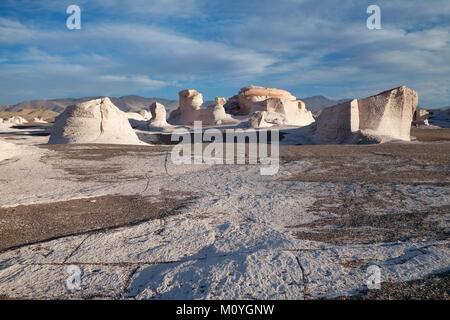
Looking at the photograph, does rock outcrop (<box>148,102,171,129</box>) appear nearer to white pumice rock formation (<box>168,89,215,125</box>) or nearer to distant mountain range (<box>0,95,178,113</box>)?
white pumice rock formation (<box>168,89,215,125</box>)

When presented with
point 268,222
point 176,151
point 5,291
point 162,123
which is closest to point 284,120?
point 162,123

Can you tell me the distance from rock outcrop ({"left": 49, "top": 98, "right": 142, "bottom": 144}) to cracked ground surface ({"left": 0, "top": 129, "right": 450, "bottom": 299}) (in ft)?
13.4

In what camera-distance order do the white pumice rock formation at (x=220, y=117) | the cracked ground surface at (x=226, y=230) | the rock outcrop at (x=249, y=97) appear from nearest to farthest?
1. the cracked ground surface at (x=226, y=230)
2. the white pumice rock formation at (x=220, y=117)
3. the rock outcrop at (x=249, y=97)

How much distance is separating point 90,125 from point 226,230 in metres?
8.74

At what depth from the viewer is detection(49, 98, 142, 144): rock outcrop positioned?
1173cm

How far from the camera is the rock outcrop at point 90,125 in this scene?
462 inches

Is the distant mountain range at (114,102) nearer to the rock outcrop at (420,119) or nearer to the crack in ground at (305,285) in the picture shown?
the rock outcrop at (420,119)

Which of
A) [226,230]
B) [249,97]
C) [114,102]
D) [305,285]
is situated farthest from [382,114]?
[114,102]

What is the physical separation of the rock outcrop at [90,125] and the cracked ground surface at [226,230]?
13.4 ft

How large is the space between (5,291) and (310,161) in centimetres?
596

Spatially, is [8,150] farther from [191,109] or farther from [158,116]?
[191,109]

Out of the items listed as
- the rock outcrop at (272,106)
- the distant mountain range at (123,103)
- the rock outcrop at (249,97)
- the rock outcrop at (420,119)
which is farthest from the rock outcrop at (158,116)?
the distant mountain range at (123,103)

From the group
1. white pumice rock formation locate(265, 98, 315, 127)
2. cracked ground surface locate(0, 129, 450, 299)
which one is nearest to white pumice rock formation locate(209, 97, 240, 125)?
white pumice rock formation locate(265, 98, 315, 127)

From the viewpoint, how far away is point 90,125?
11.9 meters
